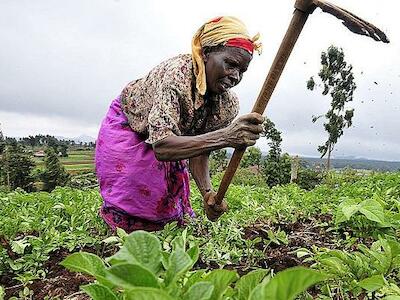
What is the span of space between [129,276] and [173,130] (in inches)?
69.6

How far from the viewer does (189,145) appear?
2191 mm

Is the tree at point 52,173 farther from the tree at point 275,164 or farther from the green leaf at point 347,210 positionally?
the green leaf at point 347,210

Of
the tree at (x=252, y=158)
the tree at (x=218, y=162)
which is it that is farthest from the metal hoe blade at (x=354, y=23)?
the tree at (x=252, y=158)

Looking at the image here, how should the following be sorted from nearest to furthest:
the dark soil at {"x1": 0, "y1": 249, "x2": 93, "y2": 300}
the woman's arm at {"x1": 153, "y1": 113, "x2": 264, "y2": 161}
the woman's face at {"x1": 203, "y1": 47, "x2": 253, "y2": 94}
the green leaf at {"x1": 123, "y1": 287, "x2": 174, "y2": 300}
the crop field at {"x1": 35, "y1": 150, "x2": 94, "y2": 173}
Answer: the green leaf at {"x1": 123, "y1": 287, "x2": 174, "y2": 300} → the dark soil at {"x1": 0, "y1": 249, "x2": 93, "y2": 300} → the woman's arm at {"x1": 153, "y1": 113, "x2": 264, "y2": 161} → the woman's face at {"x1": 203, "y1": 47, "x2": 253, "y2": 94} → the crop field at {"x1": 35, "y1": 150, "x2": 94, "y2": 173}

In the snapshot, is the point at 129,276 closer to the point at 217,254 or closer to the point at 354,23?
the point at 354,23

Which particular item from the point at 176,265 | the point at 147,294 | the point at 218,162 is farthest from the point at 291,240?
the point at 218,162

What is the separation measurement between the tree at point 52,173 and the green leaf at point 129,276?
29781 millimetres

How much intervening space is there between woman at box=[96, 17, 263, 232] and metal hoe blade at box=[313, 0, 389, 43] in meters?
0.49

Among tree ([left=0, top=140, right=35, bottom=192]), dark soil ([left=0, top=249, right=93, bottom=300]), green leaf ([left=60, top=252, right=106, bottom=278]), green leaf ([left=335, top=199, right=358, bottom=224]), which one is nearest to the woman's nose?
green leaf ([left=335, top=199, right=358, bottom=224])

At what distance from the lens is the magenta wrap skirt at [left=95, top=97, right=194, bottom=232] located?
272 centimetres

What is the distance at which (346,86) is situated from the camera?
30.5m

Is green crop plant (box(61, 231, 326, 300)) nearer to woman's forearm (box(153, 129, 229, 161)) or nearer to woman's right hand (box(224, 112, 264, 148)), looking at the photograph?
woman's right hand (box(224, 112, 264, 148))

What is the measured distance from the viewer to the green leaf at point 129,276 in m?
0.56

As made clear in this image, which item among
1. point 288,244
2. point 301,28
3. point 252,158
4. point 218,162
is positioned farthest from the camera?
point 252,158
